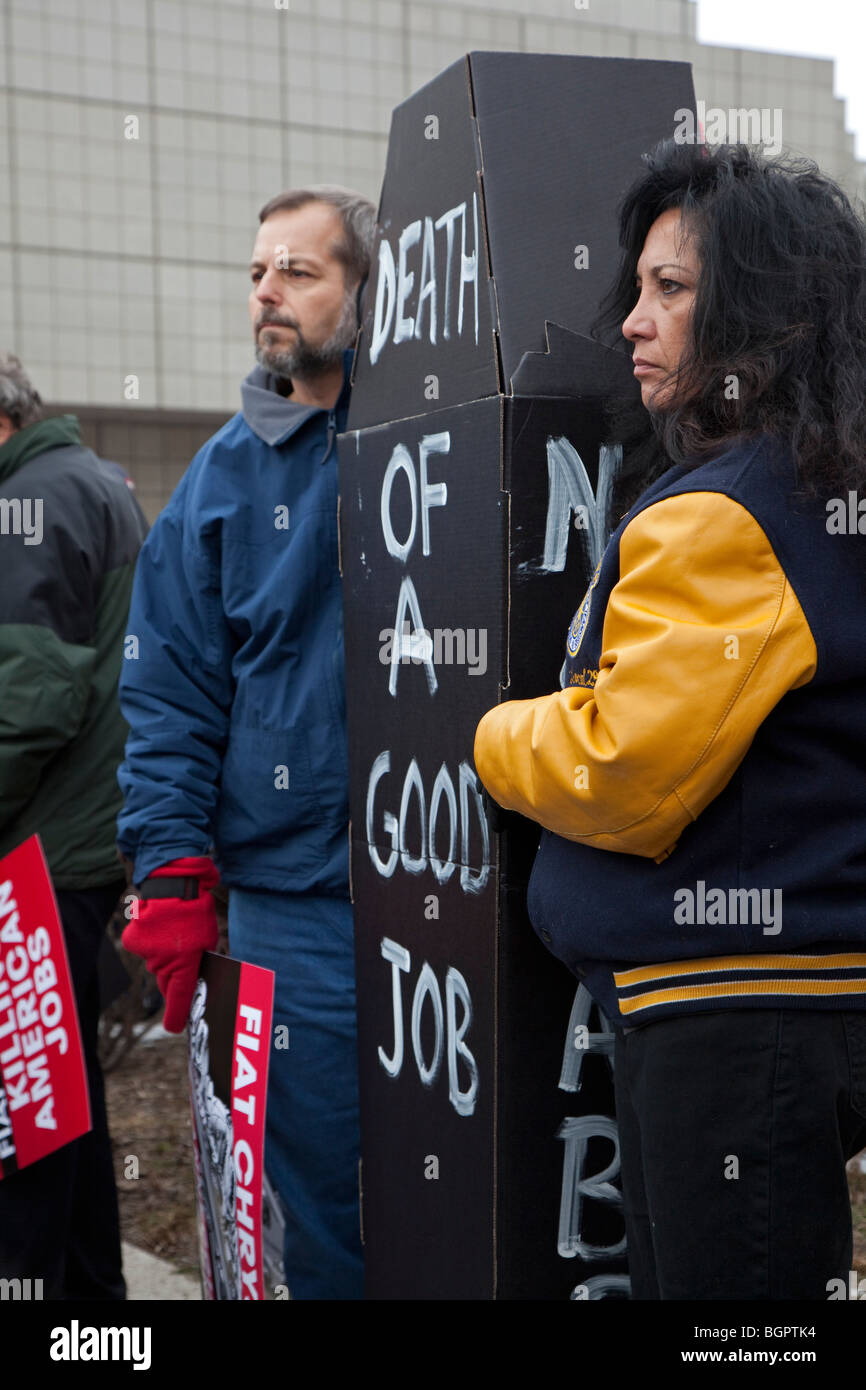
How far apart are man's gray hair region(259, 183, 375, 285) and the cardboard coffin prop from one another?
357 millimetres

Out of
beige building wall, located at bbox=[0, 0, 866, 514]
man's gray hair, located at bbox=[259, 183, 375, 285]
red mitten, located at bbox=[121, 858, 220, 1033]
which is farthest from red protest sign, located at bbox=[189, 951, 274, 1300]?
beige building wall, located at bbox=[0, 0, 866, 514]

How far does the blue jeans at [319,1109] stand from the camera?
2.66 meters

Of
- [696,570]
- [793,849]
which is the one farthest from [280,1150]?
[696,570]

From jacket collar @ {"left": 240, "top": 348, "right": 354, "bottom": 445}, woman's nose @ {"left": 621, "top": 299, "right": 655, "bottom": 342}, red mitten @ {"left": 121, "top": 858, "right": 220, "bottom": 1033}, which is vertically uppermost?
jacket collar @ {"left": 240, "top": 348, "right": 354, "bottom": 445}

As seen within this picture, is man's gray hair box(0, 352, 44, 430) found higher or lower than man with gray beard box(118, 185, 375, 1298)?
higher

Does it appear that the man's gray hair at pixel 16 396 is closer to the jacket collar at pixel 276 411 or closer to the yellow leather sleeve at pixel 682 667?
the jacket collar at pixel 276 411

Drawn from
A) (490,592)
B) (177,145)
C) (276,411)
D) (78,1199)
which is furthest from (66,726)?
(177,145)

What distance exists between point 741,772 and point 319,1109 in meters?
1.28

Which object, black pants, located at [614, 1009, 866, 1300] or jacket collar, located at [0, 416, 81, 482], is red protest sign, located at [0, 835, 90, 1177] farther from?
black pants, located at [614, 1009, 866, 1300]

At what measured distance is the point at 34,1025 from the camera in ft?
10.2

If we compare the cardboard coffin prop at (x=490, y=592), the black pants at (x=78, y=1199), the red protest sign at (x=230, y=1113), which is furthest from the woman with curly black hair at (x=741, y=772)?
the black pants at (x=78, y=1199)

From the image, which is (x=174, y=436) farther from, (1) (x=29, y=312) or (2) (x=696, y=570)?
(2) (x=696, y=570)

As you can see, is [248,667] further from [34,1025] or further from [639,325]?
[639,325]

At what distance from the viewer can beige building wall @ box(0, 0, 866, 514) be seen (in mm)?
11375
